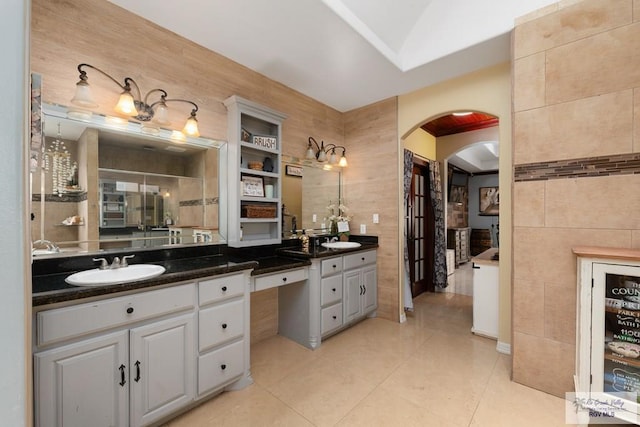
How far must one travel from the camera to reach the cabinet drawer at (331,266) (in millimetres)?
2818

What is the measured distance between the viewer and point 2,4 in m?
0.49

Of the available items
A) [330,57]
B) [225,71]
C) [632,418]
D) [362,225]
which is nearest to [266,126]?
[225,71]

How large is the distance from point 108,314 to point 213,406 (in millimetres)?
996

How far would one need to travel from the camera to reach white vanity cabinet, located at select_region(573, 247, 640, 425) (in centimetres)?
162

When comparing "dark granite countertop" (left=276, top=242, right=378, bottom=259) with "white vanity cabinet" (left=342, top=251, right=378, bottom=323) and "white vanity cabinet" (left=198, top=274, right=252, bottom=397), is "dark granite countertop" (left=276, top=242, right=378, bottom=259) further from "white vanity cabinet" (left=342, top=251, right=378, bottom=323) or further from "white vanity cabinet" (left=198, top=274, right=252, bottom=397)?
"white vanity cabinet" (left=198, top=274, right=252, bottom=397)

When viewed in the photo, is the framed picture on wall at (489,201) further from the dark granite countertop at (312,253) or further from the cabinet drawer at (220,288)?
the cabinet drawer at (220,288)

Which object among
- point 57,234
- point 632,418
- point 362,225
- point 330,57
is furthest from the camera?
point 362,225

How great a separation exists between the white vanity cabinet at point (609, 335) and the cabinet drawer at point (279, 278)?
207 cm

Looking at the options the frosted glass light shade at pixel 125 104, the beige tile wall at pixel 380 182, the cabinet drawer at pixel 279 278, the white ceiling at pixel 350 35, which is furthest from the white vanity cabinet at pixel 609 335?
the frosted glass light shade at pixel 125 104

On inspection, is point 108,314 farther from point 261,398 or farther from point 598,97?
point 598,97

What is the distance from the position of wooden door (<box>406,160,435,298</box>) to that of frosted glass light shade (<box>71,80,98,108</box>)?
12.4 feet

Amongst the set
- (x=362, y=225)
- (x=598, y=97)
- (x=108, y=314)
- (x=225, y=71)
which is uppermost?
(x=225, y=71)

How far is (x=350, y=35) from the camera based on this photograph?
226cm

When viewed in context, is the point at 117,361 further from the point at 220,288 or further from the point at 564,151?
the point at 564,151
